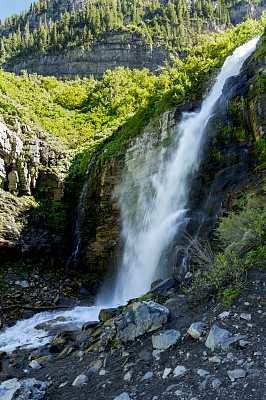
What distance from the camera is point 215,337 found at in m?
3.68

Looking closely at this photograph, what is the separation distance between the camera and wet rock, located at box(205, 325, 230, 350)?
142 inches

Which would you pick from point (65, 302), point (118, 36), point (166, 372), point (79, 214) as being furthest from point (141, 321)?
point (118, 36)

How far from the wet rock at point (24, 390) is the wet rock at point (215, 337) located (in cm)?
237

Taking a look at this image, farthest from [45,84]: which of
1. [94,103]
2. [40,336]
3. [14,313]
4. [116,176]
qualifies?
[40,336]

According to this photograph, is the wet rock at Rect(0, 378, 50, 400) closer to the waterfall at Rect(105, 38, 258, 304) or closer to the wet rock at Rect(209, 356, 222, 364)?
the wet rock at Rect(209, 356, 222, 364)

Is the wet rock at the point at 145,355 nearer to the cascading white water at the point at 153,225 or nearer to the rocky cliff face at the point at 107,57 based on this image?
the cascading white water at the point at 153,225

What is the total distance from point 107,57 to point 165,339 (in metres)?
63.9

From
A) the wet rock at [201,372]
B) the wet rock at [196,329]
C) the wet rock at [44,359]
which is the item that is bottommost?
the wet rock at [44,359]

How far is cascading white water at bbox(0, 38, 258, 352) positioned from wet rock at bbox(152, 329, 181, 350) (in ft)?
17.6

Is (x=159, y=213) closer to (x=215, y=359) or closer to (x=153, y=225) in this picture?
(x=153, y=225)

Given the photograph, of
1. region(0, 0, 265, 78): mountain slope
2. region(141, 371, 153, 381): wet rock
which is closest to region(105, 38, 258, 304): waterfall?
region(141, 371, 153, 381): wet rock

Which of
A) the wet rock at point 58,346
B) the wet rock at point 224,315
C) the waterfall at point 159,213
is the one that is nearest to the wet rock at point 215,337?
the wet rock at point 224,315

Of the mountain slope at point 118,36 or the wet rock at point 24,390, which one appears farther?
the mountain slope at point 118,36

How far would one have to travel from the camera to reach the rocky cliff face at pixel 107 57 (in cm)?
5828
